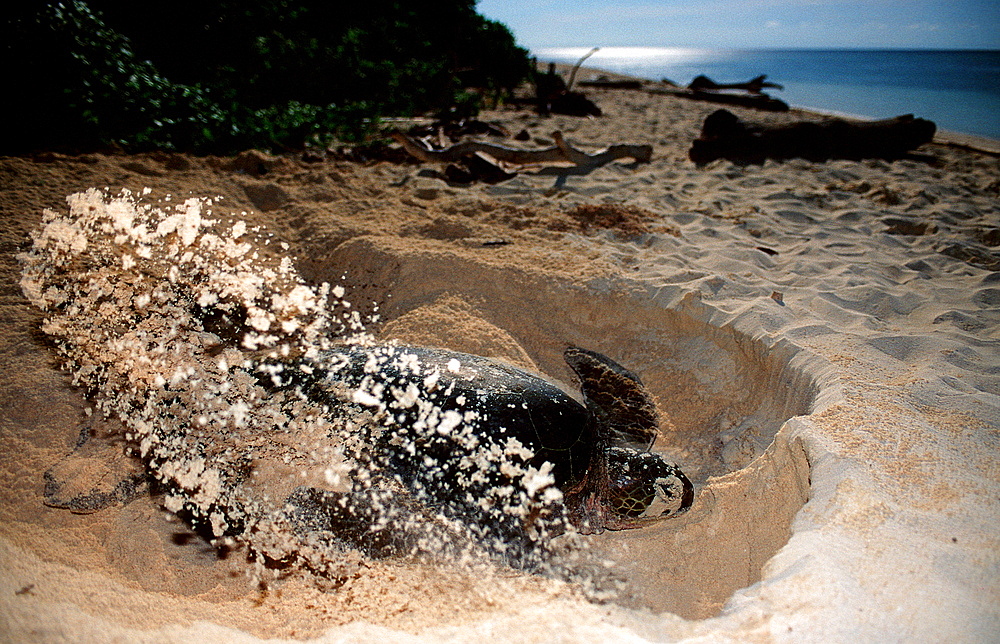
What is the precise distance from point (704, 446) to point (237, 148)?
4565 millimetres

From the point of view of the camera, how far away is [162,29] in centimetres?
540

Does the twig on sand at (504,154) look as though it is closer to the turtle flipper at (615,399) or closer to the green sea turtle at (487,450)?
the turtle flipper at (615,399)

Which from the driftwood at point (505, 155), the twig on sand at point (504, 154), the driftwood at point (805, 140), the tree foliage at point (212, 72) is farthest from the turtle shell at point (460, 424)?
the driftwood at point (805, 140)

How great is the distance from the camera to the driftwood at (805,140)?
5.30 meters

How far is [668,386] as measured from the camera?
8.08ft

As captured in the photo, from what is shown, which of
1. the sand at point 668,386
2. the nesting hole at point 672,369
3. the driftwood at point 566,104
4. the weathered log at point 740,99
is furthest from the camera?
the weathered log at point 740,99

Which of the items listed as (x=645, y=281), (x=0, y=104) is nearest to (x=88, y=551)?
(x=645, y=281)

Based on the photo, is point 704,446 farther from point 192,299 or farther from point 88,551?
point 192,299

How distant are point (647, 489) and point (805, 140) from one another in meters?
5.38

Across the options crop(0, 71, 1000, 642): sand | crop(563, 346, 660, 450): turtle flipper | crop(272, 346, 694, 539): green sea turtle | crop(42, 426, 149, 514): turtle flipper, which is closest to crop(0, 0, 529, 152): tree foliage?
crop(0, 71, 1000, 642): sand

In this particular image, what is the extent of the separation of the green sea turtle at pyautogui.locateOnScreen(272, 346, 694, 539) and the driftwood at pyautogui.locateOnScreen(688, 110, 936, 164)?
4.47 meters

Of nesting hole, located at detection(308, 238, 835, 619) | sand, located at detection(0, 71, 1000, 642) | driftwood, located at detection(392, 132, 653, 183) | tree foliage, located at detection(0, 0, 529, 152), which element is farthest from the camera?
driftwood, located at detection(392, 132, 653, 183)

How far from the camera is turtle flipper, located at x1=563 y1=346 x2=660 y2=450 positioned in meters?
2.15

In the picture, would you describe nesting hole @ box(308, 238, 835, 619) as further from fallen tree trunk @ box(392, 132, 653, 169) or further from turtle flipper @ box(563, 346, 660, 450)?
fallen tree trunk @ box(392, 132, 653, 169)
